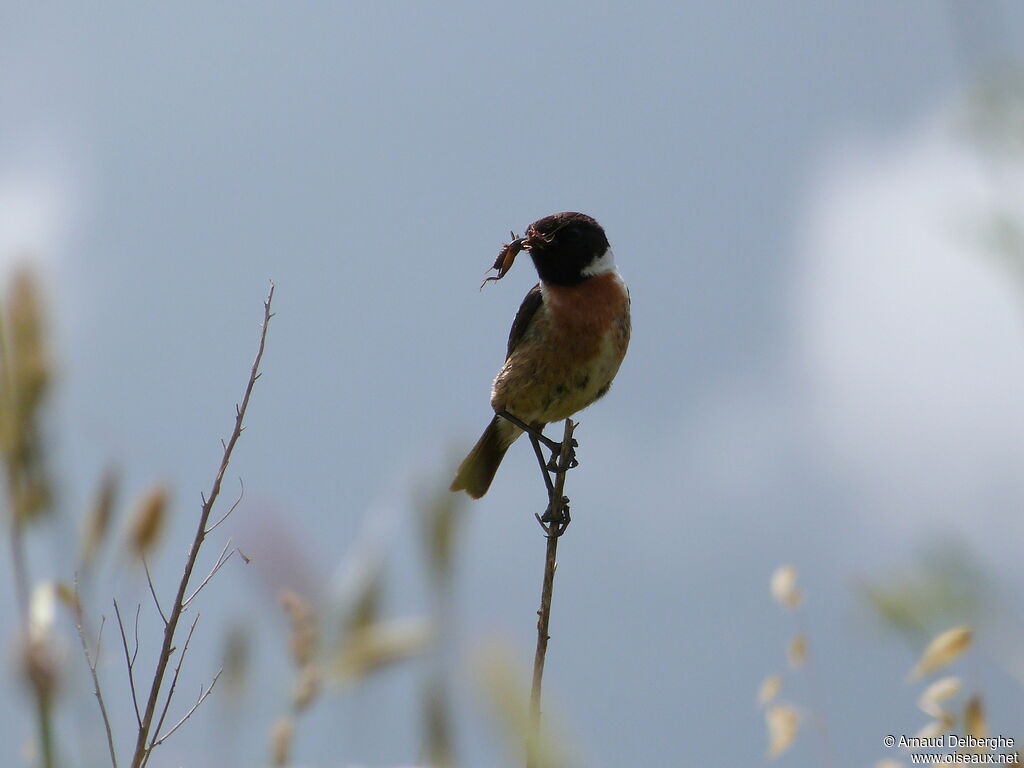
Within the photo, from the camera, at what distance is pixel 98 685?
5.02 ft

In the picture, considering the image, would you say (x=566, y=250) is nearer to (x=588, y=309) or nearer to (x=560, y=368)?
(x=588, y=309)

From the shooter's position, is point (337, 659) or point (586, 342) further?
point (586, 342)

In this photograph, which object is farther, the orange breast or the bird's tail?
the bird's tail

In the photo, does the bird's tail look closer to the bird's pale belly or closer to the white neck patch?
the bird's pale belly

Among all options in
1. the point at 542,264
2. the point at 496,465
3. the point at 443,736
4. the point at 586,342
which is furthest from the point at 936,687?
the point at 496,465

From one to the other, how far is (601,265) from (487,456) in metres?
1.25

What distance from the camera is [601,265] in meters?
5.18

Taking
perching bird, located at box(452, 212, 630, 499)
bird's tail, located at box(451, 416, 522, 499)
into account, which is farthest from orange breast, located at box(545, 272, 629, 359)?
bird's tail, located at box(451, 416, 522, 499)

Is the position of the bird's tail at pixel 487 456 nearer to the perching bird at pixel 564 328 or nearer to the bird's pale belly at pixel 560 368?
the perching bird at pixel 564 328

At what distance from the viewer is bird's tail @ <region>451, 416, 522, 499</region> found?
18.3ft

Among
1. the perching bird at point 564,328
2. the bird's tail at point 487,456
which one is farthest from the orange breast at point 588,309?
the bird's tail at point 487,456

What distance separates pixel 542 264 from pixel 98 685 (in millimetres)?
3826

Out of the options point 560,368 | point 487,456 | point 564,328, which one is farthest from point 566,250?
point 487,456

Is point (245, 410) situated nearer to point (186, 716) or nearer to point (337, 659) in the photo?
point (186, 716)
